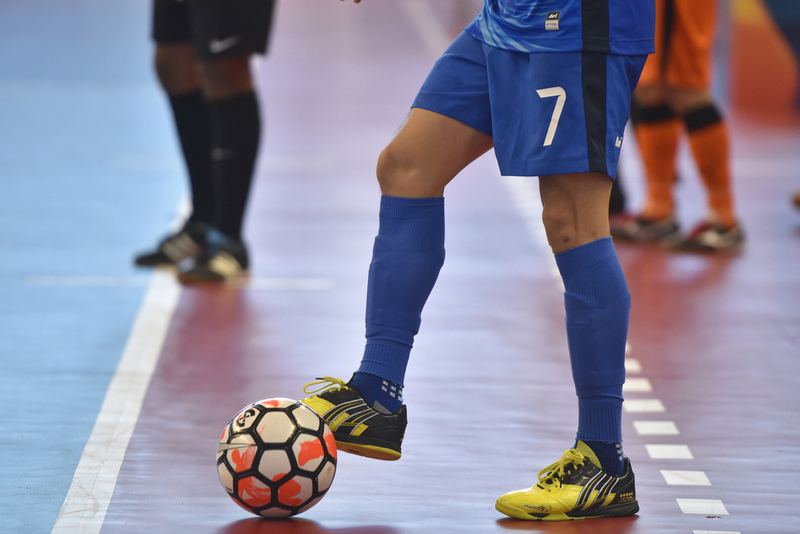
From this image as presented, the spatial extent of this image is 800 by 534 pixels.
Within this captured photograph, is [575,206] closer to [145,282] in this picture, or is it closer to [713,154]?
[145,282]

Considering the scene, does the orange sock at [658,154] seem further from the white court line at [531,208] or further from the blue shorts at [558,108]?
the blue shorts at [558,108]

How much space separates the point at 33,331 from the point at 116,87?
21.6 ft

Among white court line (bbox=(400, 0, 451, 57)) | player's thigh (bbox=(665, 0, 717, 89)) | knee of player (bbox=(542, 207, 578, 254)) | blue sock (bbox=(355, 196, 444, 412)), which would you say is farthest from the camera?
white court line (bbox=(400, 0, 451, 57))

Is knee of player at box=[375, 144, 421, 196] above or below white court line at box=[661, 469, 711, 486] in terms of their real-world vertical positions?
above

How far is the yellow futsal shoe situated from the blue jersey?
0.81m

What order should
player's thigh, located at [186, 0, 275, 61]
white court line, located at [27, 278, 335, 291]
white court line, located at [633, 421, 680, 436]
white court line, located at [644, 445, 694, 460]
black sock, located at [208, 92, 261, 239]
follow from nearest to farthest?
white court line, located at [644, 445, 694, 460] → white court line, located at [633, 421, 680, 436] → player's thigh, located at [186, 0, 275, 61] → white court line, located at [27, 278, 335, 291] → black sock, located at [208, 92, 261, 239]

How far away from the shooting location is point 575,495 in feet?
7.47

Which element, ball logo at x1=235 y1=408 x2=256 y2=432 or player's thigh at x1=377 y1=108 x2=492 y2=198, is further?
player's thigh at x1=377 y1=108 x2=492 y2=198

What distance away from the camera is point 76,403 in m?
2.99

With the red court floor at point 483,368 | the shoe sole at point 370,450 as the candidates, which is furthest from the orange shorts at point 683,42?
→ the shoe sole at point 370,450

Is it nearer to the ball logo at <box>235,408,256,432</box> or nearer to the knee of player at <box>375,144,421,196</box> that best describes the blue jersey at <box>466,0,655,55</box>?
the knee of player at <box>375,144,421,196</box>

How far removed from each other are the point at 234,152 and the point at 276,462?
2432 mm

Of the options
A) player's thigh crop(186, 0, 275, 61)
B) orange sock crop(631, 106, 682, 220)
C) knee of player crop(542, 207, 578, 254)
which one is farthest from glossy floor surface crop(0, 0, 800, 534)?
player's thigh crop(186, 0, 275, 61)

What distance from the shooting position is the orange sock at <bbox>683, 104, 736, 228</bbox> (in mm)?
4918
